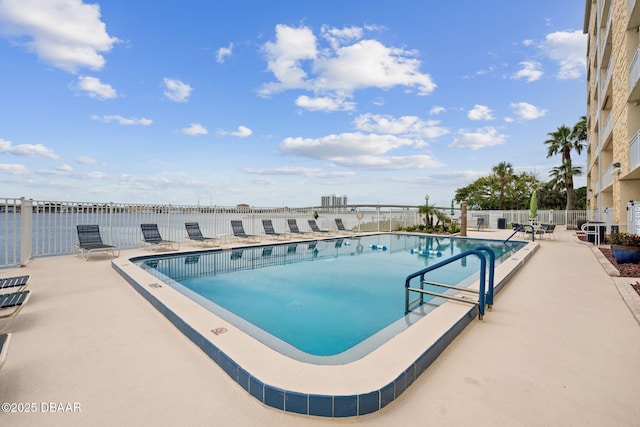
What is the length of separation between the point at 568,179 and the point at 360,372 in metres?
30.8

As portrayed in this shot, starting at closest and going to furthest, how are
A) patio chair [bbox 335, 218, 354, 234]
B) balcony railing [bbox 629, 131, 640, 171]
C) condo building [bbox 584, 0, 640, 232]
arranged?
balcony railing [bbox 629, 131, 640, 171], condo building [bbox 584, 0, 640, 232], patio chair [bbox 335, 218, 354, 234]

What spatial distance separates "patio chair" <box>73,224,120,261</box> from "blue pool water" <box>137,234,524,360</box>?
105cm

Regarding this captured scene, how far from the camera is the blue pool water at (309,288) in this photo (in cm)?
364

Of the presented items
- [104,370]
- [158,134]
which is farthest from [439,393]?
[158,134]

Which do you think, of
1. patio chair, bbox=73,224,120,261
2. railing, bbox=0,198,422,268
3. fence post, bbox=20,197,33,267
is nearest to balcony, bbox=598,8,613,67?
railing, bbox=0,198,422,268

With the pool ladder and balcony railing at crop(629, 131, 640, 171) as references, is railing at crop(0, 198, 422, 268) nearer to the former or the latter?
the pool ladder

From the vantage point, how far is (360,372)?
86.7 inches

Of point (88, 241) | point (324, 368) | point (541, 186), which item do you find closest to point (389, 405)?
point (324, 368)

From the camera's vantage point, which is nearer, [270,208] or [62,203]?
[62,203]

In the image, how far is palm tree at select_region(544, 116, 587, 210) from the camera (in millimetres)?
24578

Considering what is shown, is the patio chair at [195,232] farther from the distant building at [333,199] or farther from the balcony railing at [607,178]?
the distant building at [333,199]

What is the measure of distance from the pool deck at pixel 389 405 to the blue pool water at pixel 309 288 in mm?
962

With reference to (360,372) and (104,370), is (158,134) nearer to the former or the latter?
(104,370)

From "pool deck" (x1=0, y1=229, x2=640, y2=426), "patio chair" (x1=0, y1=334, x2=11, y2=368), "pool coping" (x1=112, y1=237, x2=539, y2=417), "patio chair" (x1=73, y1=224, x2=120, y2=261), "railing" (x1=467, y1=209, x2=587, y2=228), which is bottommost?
"pool deck" (x1=0, y1=229, x2=640, y2=426)
